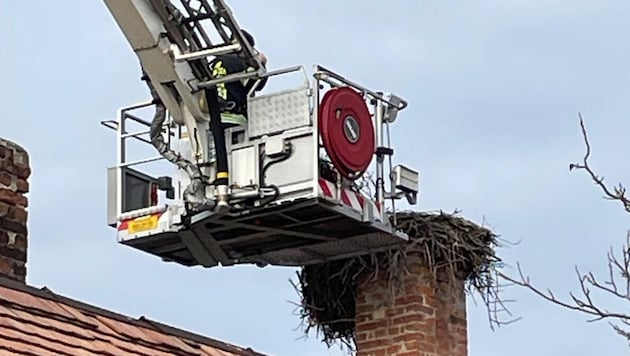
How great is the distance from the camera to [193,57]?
9.92 m

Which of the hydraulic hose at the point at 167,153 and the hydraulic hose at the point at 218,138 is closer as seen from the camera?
the hydraulic hose at the point at 218,138

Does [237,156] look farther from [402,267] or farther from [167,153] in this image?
[402,267]

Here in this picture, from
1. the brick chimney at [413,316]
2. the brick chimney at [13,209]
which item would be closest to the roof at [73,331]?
the brick chimney at [13,209]

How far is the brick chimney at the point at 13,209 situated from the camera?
283 inches

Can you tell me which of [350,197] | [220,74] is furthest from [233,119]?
[350,197]

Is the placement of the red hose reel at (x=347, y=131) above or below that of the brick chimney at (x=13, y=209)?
above

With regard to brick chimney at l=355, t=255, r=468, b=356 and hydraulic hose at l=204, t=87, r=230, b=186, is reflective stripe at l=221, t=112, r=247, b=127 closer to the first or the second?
hydraulic hose at l=204, t=87, r=230, b=186

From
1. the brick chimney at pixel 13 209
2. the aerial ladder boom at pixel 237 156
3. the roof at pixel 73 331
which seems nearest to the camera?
the roof at pixel 73 331

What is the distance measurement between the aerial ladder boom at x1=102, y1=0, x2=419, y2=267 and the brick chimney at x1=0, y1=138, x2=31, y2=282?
2575 mm

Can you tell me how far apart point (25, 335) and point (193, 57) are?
4.53 metres

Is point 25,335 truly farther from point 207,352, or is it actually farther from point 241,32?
point 241,32

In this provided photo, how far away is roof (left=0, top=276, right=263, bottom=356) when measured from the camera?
219 inches

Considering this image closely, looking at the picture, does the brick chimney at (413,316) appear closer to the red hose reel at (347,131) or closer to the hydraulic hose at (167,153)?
the red hose reel at (347,131)

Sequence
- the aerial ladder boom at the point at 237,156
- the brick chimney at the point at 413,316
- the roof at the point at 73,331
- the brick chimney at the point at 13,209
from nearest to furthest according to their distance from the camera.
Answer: the roof at the point at 73,331 < the brick chimney at the point at 13,209 < the aerial ladder boom at the point at 237,156 < the brick chimney at the point at 413,316
